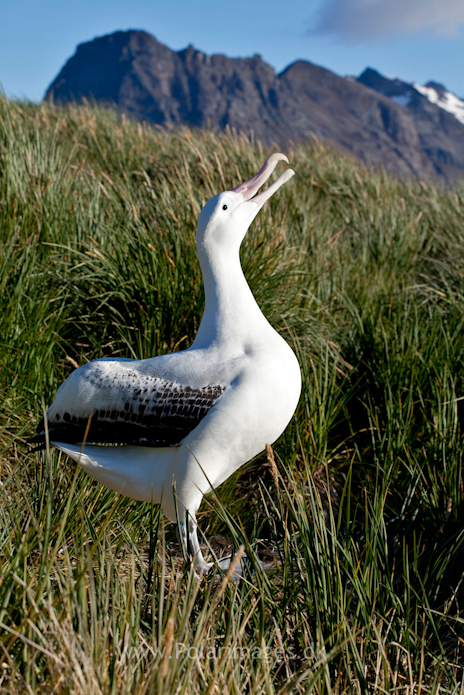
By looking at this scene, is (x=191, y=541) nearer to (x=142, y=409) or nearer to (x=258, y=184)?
(x=142, y=409)

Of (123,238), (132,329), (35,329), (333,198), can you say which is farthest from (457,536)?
(333,198)

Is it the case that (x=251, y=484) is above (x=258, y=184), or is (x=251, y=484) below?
below

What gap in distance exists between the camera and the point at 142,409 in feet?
6.27

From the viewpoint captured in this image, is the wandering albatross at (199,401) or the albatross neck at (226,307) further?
the albatross neck at (226,307)

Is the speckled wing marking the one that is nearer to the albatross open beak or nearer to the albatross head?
the albatross head

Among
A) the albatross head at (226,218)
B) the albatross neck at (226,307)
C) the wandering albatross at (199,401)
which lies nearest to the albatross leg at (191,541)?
the wandering albatross at (199,401)

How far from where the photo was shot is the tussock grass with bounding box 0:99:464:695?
1.41m

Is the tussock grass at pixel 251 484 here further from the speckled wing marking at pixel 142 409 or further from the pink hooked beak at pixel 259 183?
the pink hooked beak at pixel 259 183

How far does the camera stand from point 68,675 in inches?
48.4

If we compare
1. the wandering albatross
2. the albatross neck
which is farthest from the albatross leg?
the albatross neck

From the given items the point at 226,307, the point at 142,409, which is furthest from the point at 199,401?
the point at 226,307

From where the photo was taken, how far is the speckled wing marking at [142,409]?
1865 millimetres

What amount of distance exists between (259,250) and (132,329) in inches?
42.5

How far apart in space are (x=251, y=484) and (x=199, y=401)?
1.46 metres
